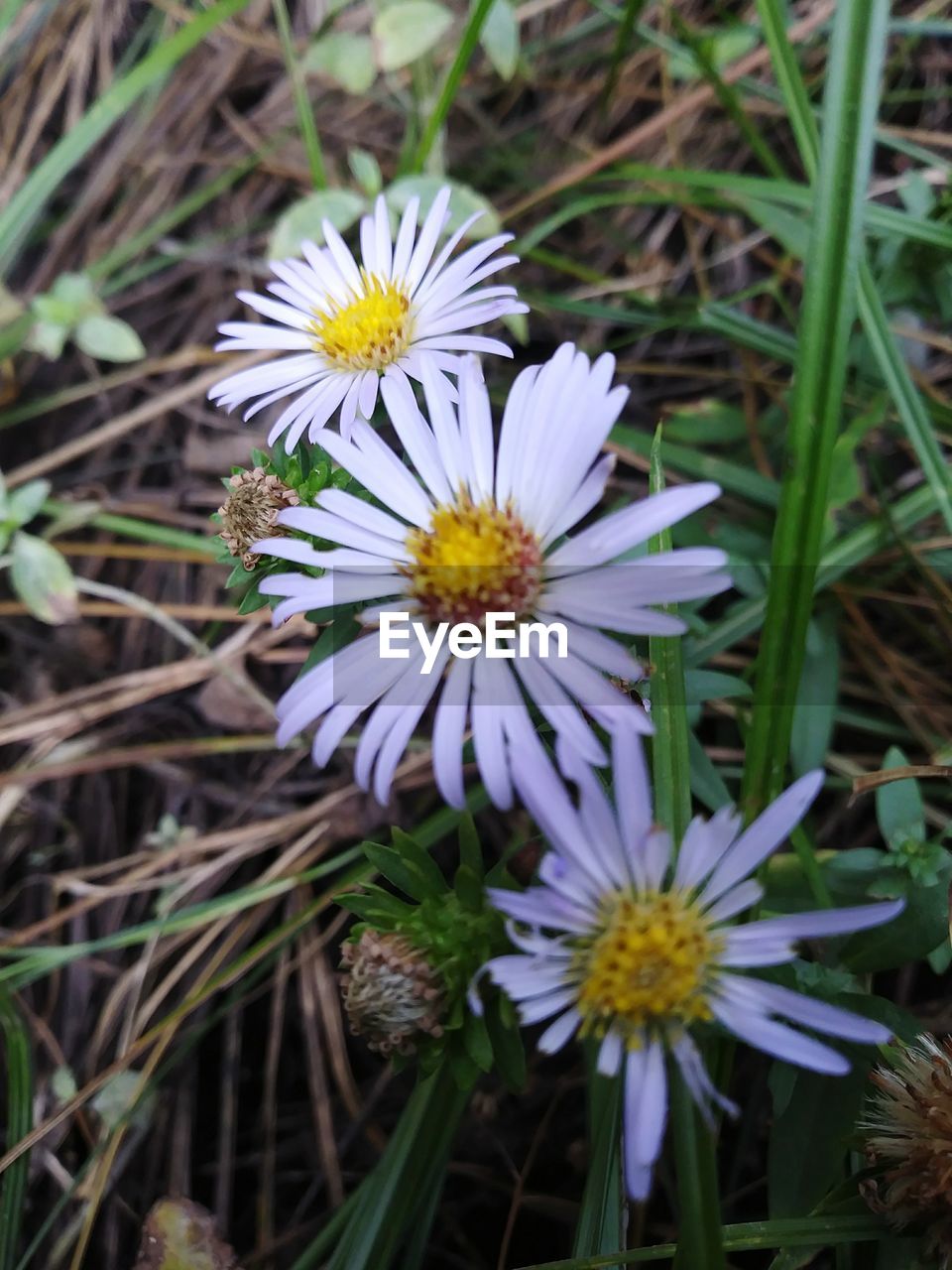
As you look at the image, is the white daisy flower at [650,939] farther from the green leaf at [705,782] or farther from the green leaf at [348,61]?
the green leaf at [348,61]

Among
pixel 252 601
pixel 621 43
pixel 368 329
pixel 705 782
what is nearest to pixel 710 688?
pixel 705 782

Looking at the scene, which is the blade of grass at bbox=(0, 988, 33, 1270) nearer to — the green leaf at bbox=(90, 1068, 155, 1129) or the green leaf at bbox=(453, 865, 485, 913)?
the green leaf at bbox=(90, 1068, 155, 1129)

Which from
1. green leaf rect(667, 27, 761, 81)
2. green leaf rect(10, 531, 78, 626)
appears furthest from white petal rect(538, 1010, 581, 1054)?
green leaf rect(667, 27, 761, 81)

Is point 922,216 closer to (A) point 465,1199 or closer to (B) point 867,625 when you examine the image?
(B) point 867,625

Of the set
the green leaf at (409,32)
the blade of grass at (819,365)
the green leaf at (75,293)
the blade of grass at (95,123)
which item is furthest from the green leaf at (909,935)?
the blade of grass at (95,123)

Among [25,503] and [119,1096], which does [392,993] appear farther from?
[25,503]

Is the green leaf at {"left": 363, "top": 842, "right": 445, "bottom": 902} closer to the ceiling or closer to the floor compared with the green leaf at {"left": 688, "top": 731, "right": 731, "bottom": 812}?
closer to the floor
